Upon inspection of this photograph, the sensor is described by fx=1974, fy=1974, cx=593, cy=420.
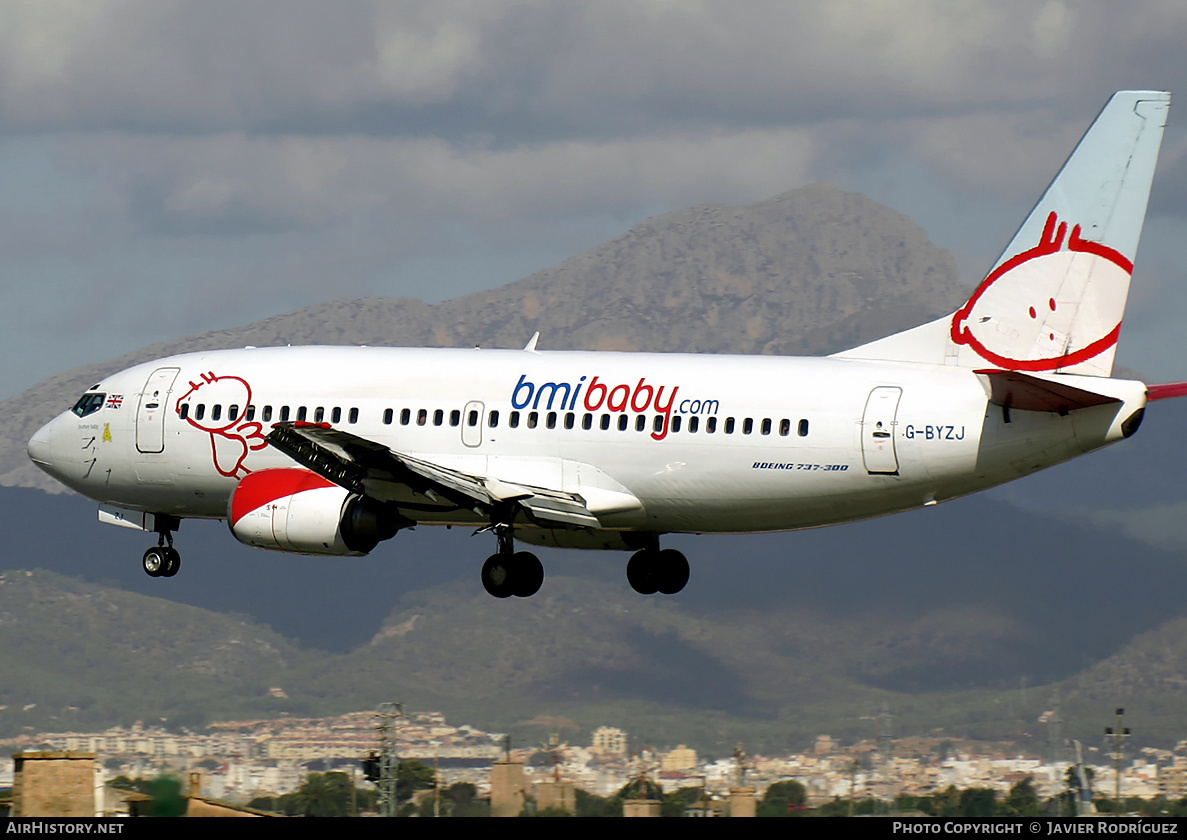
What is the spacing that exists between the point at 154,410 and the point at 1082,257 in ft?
75.3

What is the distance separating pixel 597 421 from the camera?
45344 millimetres

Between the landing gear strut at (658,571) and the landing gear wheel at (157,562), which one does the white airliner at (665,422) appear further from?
the landing gear wheel at (157,562)

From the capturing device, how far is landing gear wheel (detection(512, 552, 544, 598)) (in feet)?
153

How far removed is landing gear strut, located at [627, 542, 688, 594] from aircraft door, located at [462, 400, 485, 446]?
220 inches

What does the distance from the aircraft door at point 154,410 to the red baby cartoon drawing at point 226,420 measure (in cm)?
67

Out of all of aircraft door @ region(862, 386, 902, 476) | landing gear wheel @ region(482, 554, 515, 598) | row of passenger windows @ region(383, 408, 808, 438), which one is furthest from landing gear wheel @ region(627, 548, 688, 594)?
aircraft door @ region(862, 386, 902, 476)

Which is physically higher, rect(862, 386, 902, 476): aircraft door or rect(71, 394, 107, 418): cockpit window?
rect(71, 394, 107, 418): cockpit window

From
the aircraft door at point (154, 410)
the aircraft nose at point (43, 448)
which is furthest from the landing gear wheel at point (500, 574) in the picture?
the aircraft nose at point (43, 448)

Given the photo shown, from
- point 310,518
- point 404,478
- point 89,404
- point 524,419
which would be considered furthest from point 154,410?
point 524,419

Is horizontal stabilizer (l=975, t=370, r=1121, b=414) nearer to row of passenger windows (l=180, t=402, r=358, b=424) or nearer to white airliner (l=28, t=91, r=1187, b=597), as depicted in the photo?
white airliner (l=28, t=91, r=1187, b=597)

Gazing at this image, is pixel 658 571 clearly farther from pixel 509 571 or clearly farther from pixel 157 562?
pixel 157 562

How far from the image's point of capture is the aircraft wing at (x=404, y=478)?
42.5 m

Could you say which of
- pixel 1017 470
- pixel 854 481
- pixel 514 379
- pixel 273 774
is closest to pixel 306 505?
pixel 514 379

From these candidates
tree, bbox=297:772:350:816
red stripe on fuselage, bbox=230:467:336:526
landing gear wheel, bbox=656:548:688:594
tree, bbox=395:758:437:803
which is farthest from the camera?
tree, bbox=297:772:350:816
